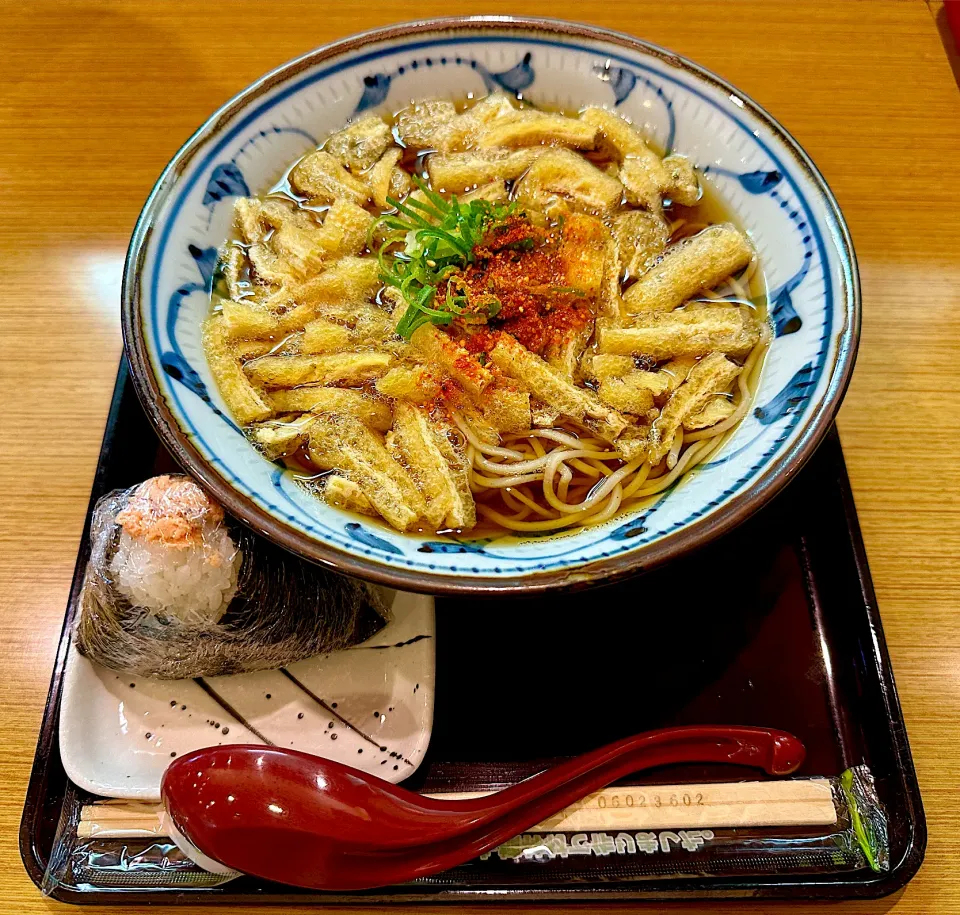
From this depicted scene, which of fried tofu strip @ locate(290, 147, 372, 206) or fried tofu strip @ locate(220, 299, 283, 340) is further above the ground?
fried tofu strip @ locate(290, 147, 372, 206)

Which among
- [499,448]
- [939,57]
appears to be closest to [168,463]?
[499,448]

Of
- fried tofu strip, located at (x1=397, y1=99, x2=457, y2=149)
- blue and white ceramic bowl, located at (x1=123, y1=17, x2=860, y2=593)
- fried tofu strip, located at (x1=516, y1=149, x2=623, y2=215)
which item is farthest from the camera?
fried tofu strip, located at (x1=397, y1=99, x2=457, y2=149)

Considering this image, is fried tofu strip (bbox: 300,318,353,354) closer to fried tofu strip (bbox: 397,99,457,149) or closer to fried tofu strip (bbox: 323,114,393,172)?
fried tofu strip (bbox: 323,114,393,172)

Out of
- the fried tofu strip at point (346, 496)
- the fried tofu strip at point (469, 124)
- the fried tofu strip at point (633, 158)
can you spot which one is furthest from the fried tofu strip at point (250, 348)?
the fried tofu strip at point (633, 158)

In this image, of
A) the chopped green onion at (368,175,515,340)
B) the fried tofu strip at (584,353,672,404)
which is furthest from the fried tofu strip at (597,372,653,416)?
the chopped green onion at (368,175,515,340)

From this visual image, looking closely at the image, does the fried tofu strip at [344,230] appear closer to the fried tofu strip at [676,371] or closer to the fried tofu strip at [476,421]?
the fried tofu strip at [476,421]

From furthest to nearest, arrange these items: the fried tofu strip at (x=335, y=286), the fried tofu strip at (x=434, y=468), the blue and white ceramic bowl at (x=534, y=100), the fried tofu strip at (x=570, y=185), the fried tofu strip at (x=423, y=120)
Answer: the fried tofu strip at (x=423, y=120), the fried tofu strip at (x=570, y=185), the fried tofu strip at (x=335, y=286), the fried tofu strip at (x=434, y=468), the blue and white ceramic bowl at (x=534, y=100)

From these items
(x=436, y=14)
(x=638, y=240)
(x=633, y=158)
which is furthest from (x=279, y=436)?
(x=436, y=14)
